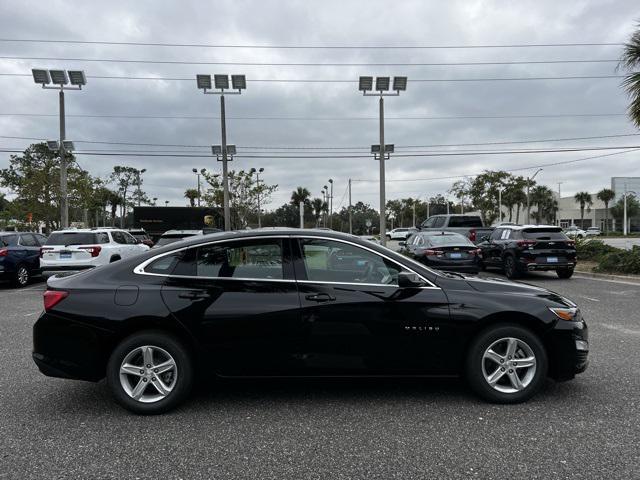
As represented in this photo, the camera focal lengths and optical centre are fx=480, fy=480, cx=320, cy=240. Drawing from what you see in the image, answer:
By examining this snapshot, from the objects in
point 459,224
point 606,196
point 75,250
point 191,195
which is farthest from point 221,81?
point 606,196

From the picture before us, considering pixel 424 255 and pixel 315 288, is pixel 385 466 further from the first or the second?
pixel 424 255

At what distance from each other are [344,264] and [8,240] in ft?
41.3

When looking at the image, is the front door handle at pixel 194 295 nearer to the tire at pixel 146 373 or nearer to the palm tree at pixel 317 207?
the tire at pixel 146 373

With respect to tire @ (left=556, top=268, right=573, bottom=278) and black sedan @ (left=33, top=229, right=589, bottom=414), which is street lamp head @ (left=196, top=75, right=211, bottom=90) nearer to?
tire @ (left=556, top=268, right=573, bottom=278)

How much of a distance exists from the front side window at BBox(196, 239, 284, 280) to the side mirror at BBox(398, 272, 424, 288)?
1.01 metres

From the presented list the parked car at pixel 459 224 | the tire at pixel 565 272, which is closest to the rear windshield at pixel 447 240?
the tire at pixel 565 272

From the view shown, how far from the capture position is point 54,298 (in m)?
4.01

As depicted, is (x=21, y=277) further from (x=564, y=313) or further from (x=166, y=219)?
(x=166, y=219)

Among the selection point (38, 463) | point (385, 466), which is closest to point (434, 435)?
point (385, 466)

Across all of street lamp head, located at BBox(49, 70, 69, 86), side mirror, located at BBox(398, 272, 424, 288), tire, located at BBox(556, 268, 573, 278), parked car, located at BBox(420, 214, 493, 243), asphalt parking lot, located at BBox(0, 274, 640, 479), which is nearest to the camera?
asphalt parking lot, located at BBox(0, 274, 640, 479)

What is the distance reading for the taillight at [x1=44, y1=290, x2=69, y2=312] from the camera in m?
4.00

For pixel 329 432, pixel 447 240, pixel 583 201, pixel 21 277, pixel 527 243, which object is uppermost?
pixel 583 201

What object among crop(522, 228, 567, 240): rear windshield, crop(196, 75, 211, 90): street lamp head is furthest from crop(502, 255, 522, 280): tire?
crop(196, 75, 211, 90): street lamp head

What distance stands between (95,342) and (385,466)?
249cm
